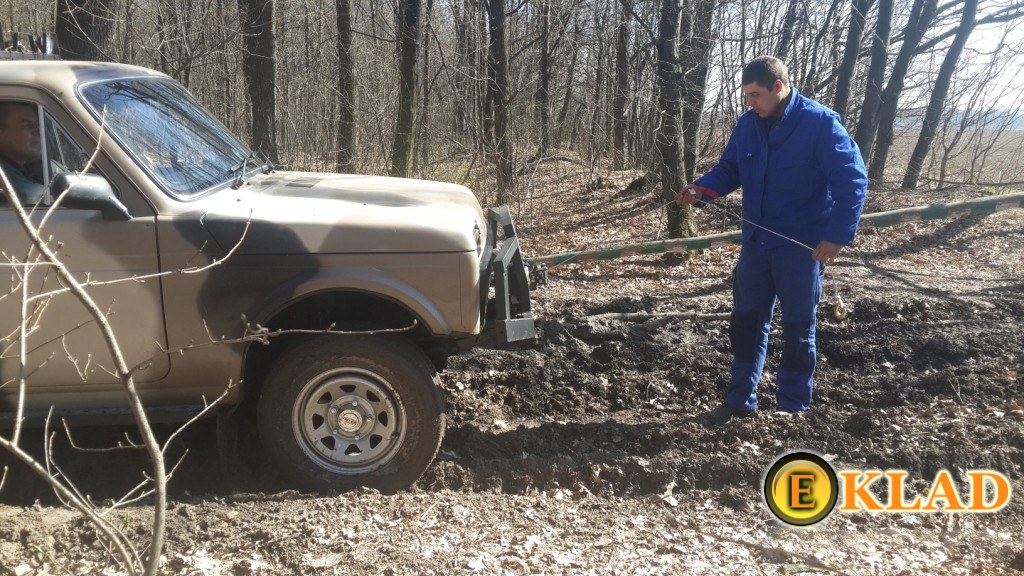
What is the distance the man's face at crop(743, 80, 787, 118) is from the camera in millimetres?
4508

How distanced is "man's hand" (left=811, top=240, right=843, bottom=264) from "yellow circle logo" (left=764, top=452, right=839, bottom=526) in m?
1.08

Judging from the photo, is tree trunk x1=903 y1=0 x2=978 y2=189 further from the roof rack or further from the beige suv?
the roof rack

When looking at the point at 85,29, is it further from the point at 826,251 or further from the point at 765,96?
the point at 826,251

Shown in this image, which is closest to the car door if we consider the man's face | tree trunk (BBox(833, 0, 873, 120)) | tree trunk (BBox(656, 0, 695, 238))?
the man's face

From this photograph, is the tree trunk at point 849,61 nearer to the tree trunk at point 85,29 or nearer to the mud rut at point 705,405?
the mud rut at point 705,405

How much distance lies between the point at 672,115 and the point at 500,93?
420cm

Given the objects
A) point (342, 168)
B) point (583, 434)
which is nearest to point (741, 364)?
point (583, 434)

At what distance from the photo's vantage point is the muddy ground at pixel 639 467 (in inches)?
132

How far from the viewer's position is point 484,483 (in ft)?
14.0

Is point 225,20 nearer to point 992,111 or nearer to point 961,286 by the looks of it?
point 961,286

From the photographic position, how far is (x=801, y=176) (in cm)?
457

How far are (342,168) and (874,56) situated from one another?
33.3ft

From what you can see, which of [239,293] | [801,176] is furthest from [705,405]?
[239,293]

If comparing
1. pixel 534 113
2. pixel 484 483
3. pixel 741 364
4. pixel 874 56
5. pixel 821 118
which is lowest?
pixel 484 483
